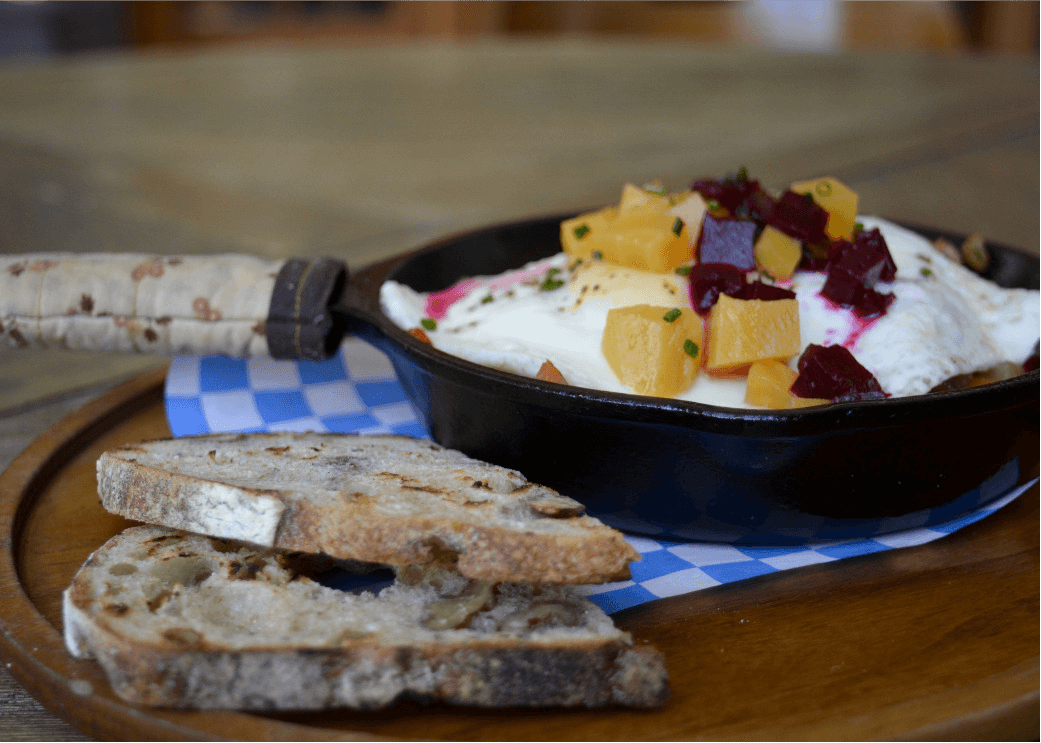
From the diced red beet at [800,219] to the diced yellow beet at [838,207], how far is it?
2.5 inches

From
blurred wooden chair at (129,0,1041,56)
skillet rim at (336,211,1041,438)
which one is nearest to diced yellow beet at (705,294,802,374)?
skillet rim at (336,211,1041,438)

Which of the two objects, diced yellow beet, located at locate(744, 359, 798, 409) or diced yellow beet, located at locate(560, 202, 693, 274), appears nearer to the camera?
diced yellow beet, located at locate(744, 359, 798, 409)

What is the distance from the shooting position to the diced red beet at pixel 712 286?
1915mm

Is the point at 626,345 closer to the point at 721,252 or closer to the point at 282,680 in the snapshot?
the point at 721,252

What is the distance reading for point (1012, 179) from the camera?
4543mm

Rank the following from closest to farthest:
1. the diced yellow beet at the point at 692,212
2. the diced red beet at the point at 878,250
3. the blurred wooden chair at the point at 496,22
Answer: the diced red beet at the point at 878,250 < the diced yellow beet at the point at 692,212 < the blurred wooden chair at the point at 496,22

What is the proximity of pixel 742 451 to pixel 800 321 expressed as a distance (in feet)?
1.44

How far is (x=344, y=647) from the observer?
1.32 meters

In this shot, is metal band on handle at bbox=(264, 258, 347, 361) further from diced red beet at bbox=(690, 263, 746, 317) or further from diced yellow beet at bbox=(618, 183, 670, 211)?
diced red beet at bbox=(690, 263, 746, 317)

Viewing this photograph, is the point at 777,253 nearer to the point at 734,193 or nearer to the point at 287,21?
the point at 734,193

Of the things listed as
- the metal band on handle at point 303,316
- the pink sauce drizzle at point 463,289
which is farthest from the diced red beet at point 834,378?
the metal band on handle at point 303,316

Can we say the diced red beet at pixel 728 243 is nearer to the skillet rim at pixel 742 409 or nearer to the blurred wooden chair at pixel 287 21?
the skillet rim at pixel 742 409

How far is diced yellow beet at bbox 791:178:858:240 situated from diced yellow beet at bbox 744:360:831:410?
1.65ft

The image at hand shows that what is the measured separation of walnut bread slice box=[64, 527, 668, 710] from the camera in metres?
1.31
